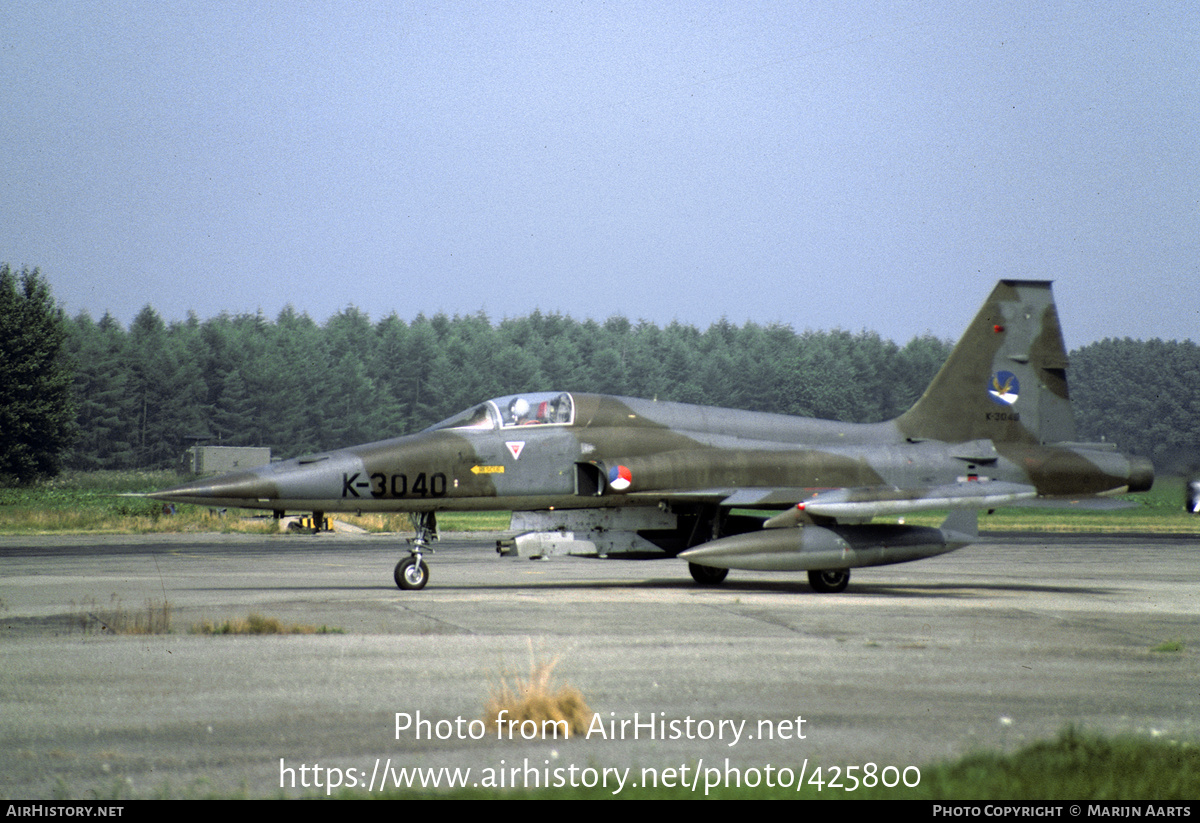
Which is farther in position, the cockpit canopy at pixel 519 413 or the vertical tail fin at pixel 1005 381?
the vertical tail fin at pixel 1005 381

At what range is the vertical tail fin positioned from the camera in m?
20.8

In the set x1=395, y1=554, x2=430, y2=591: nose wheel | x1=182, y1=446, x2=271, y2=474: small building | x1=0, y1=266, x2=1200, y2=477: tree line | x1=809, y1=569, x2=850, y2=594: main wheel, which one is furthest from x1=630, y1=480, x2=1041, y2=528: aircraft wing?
x1=0, y1=266, x2=1200, y2=477: tree line

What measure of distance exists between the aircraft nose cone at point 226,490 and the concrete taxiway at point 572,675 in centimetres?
135

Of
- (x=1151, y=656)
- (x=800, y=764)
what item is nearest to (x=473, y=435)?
(x=1151, y=656)

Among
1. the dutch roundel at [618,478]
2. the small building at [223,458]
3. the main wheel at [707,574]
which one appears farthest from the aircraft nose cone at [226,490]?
the small building at [223,458]

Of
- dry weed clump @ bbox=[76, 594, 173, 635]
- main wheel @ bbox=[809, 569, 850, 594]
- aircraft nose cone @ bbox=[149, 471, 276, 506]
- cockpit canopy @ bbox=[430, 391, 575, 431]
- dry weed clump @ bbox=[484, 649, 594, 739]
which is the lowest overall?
main wheel @ bbox=[809, 569, 850, 594]

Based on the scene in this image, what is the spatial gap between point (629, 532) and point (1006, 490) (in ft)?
19.3

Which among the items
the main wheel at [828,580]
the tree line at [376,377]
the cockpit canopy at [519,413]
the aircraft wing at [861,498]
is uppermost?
the tree line at [376,377]

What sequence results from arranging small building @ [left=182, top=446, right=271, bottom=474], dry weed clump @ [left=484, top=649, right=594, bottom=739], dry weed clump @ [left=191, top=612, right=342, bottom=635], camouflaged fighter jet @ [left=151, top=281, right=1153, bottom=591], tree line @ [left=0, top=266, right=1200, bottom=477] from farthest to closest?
1. tree line @ [left=0, top=266, right=1200, bottom=477]
2. small building @ [left=182, top=446, right=271, bottom=474]
3. camouflaged fighter jet @ [left=151, top=281, right=1153, bottom=591]
4. dry weed clump @ [left=191, top=612, right=342, bottom=635]
5. dry weed clump @ [left=484, top=649, right=594, bottom=739]

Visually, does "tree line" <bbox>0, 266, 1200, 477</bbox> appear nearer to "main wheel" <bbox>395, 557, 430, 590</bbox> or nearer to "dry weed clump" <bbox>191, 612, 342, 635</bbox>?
"main wheel" <bbox>395, 557, 430, 590</bbox>

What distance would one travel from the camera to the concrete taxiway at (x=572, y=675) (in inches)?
257

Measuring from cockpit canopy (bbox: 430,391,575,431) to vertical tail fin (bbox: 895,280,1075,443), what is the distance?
6.33 m

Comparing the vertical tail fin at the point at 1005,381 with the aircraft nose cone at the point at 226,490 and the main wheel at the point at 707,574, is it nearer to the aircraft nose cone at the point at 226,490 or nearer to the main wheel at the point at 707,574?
the main wheel at the point at 707,574
